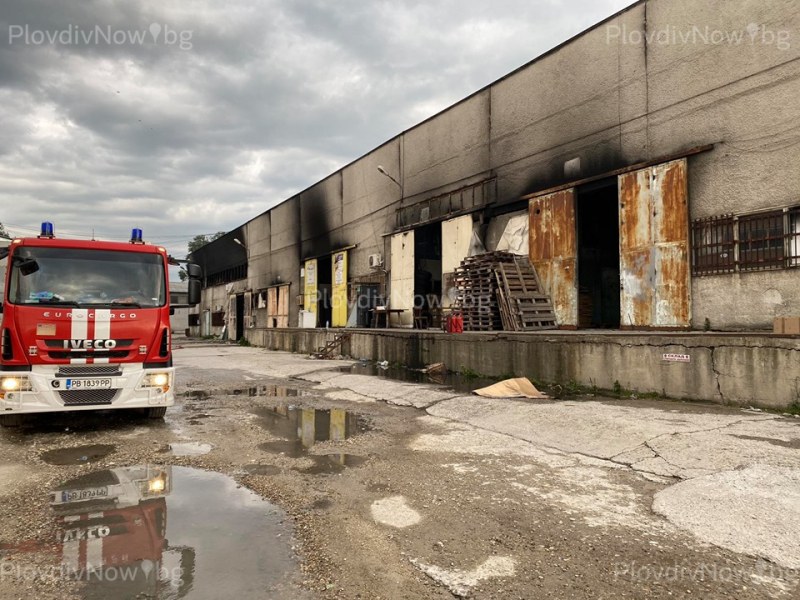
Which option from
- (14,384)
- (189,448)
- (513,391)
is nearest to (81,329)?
(14,384)

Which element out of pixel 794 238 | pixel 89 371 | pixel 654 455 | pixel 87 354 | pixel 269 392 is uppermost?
pixel 794 238

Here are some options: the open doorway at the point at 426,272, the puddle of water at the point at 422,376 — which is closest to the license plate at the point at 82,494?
the puddle of water at the point at 422,376

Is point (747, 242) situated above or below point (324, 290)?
below

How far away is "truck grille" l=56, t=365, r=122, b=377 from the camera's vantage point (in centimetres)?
588

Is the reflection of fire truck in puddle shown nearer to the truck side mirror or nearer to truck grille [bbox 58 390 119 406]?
truck grille [bbox 58 390 119 406]

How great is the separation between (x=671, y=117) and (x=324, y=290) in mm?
18942

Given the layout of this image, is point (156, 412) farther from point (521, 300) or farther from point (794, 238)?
point (794, 238)

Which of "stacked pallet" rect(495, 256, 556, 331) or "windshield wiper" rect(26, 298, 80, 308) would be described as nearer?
"windshield wiper" rect(26, 298, 80, 308)

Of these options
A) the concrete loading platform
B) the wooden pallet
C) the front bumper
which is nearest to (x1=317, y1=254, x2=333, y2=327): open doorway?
the wooden pallet

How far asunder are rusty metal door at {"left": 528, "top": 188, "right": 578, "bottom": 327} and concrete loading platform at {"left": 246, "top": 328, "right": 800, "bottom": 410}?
232cm

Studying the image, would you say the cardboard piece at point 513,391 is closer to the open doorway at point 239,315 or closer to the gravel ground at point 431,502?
the gravel ground at point 431,502

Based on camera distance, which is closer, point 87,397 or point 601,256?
point 87,397

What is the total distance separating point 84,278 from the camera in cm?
636

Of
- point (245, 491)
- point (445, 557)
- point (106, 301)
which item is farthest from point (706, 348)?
point (106, 301)
